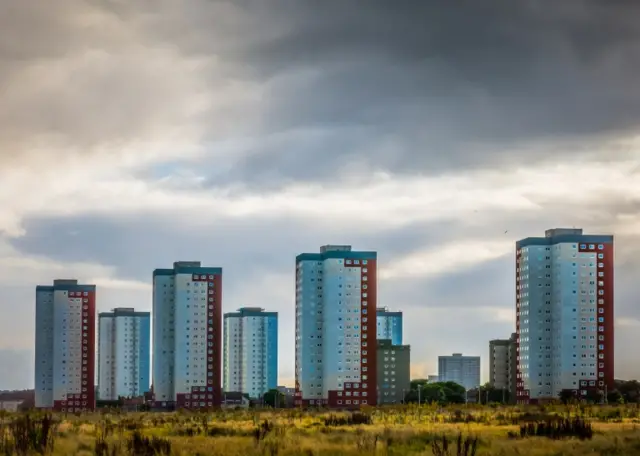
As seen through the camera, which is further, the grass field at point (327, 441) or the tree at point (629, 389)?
the tree at point (629, 389)

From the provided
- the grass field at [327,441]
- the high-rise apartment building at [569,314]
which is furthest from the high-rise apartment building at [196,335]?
the grass field at [327,441]

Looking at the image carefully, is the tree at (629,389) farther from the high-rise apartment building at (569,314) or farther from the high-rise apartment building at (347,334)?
the high-rise apartment building at (347,334)

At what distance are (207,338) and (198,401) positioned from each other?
1007cm

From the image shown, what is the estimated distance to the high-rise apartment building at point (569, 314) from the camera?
6245 inches

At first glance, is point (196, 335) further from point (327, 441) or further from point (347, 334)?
point (327, 441)

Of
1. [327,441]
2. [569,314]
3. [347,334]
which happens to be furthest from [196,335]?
[327,441]

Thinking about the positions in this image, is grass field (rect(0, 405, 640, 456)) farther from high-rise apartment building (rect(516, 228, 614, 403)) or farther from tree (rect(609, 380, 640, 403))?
tree (rect(609, 380, 640, 403))

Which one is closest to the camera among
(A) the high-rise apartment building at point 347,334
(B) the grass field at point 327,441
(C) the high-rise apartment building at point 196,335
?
(B) the grass field at point 327,441

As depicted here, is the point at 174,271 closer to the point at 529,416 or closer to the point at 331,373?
the point at 331,373

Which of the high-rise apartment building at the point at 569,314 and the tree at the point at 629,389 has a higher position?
the high-rise apartment building at the point at 569,314

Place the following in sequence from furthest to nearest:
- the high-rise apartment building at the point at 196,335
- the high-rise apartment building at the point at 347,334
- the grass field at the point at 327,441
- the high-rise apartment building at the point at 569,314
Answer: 1. the high-rise apartment building at the point at 196,335
2. the high-rise apartment building at the point at 347,334
3. the high-rise apartment building at the point at 569,314
4. the grass field at the point at 327,441

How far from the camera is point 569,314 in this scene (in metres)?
159

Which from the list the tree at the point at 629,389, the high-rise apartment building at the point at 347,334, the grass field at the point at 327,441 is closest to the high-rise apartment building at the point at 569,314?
the tree at the point at 629,389

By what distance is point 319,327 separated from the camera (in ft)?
559
